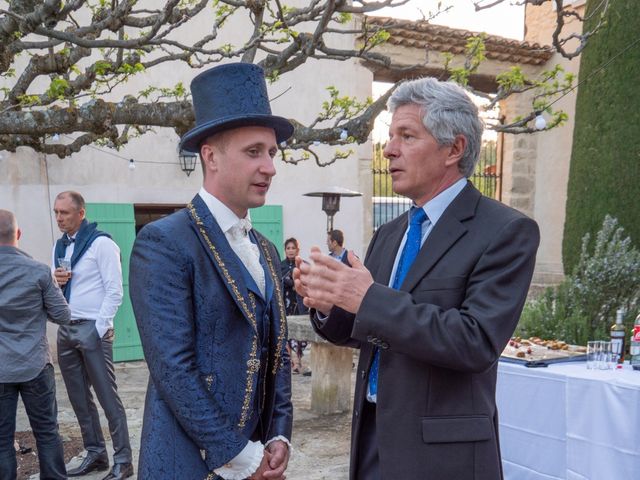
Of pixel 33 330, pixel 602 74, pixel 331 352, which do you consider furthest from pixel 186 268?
A: pixel 602 74

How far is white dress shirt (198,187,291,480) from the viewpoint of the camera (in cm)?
180

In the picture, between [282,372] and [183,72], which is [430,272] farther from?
[183,72]

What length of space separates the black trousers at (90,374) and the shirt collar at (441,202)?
3230mm

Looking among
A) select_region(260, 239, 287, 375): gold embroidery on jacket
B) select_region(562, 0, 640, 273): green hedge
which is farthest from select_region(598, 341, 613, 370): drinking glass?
select_region(562, 0, 640, 273): green hedge

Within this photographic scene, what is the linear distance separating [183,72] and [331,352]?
5520mm

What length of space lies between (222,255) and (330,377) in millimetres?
4783

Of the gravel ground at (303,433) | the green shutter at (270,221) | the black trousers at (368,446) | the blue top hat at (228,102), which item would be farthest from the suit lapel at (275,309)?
the green shutter at (270,221)

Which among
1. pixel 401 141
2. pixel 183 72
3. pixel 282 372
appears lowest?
pixel 282 372

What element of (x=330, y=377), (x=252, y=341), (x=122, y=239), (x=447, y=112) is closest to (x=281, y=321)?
(x=252, y=341)

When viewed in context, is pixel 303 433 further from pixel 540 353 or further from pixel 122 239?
pixel 122 239

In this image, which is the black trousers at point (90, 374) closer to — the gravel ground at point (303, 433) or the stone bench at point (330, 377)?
the gravel ground at point (303, 433)

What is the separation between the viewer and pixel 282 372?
84.8 inches

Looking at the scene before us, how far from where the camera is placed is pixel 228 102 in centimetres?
190

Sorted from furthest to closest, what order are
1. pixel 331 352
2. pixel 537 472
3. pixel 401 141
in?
pixel 331 352, pixel 537 472, pixel 401 141
